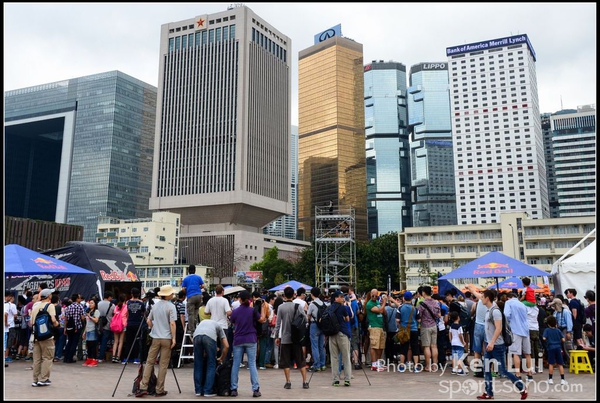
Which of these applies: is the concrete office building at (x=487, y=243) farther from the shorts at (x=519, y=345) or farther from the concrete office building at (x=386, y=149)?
the concrete office building at (x=386, y=149)

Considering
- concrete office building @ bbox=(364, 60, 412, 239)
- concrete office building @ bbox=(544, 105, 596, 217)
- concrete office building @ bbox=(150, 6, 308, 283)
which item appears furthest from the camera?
concrete office building @ bbox=(364, 60, 412, 239)

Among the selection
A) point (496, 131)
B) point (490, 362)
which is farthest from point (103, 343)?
point (496, 131)

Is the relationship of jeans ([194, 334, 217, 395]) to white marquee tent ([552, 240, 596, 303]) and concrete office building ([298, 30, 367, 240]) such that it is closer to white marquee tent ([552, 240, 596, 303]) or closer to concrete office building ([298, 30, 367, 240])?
white marquee tent ([552, 240, 596, 303])

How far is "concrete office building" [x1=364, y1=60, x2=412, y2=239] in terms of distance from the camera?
164 m

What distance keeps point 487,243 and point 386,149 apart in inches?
3895

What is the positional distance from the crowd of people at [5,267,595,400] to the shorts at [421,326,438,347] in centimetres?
2

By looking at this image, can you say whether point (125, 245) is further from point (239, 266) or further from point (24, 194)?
point (24, 194)

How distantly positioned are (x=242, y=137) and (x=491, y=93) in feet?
263

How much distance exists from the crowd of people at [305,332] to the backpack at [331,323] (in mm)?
35

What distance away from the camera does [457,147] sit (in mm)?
141375

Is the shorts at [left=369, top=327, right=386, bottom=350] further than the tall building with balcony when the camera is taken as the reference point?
No

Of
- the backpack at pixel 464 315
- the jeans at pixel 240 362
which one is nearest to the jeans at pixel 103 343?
the jeans at pixel 240 362

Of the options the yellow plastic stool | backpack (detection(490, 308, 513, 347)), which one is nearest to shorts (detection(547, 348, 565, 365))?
the yellow plastic stool

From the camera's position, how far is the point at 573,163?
472 feet
